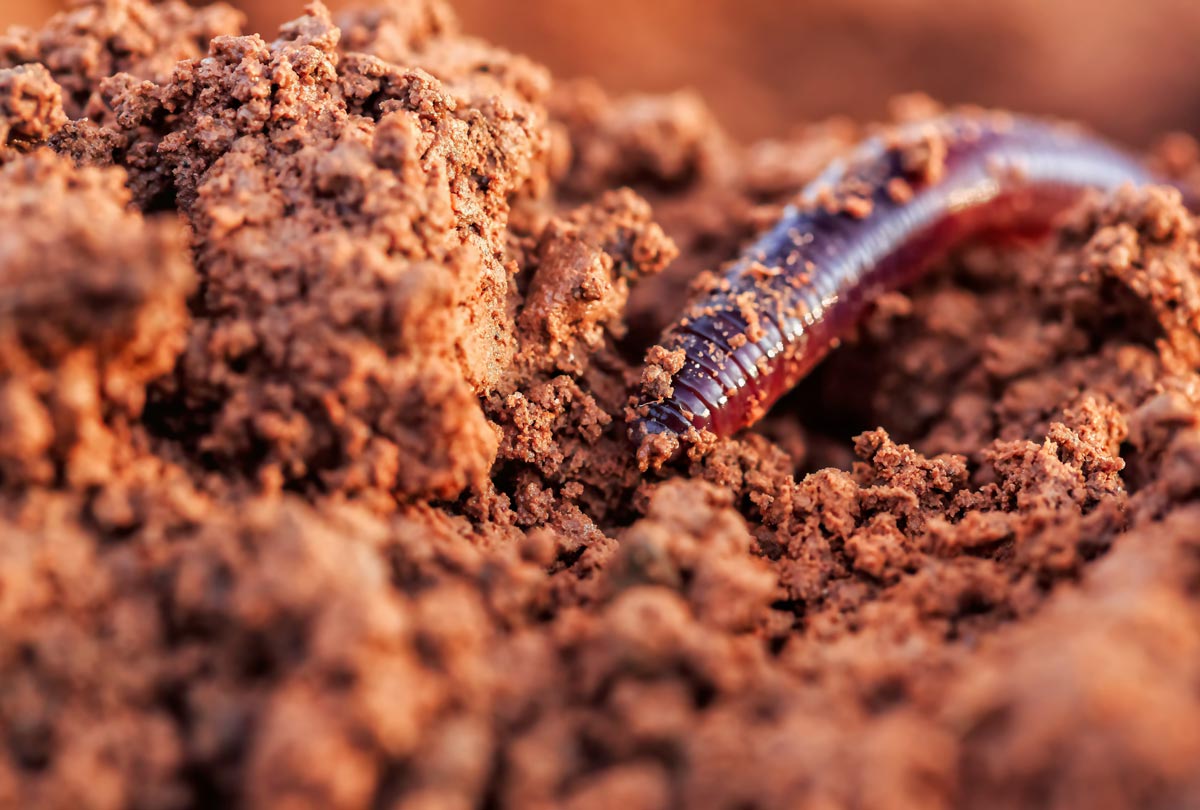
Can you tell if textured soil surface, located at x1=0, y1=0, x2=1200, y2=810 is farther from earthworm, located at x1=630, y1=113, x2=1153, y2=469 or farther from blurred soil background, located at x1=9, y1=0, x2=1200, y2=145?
blurred soil background, located at x1=9, y1=0, x2=1200, y2=145

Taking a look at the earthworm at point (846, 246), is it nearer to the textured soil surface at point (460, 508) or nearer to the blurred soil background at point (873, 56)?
the textured soil surface at point (460, 508)

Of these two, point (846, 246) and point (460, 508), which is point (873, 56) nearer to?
point (846, 246)

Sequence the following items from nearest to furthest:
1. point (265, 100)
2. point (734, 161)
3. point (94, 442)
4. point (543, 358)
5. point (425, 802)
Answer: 1. point (425, 802)
2. point (94, 442)
3. point (265, 100)
4. point (543, 358)
5. point (734, 161)

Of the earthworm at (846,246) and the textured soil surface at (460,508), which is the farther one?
the earthworm at (846,246)

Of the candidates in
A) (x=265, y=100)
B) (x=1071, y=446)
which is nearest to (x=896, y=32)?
(x=1071, y=446)

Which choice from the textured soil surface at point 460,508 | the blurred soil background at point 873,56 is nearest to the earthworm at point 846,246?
the textured soil surface at point 460,508

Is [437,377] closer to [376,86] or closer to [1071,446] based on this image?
[376,86]
